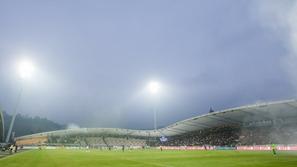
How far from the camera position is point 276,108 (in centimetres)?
6844

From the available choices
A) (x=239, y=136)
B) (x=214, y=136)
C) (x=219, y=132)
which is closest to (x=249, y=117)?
(x=239, y=136)

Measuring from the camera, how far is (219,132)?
10050 cm

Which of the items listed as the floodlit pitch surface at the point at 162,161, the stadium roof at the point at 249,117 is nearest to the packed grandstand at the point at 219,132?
the stadium roof at the point at 249,117

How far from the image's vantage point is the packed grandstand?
235ft

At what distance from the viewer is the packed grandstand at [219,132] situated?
71625 mm

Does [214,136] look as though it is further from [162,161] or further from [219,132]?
[162,161]

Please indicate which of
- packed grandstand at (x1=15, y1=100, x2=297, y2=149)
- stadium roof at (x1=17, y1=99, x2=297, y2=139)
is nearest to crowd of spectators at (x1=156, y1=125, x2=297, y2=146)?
packed grandstand at (x1=15, y1=100, x2=297, y2=149)

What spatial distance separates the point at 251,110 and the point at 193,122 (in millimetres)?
29277

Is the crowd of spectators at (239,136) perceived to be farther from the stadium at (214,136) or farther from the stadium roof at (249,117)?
the stadium roof at (249,117)

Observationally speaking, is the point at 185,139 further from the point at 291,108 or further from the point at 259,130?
the point at 291,108

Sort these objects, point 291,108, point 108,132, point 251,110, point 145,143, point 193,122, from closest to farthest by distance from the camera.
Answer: point 291,108 → point 251,110 → point 193,122 → point 108,132 → point 145,143

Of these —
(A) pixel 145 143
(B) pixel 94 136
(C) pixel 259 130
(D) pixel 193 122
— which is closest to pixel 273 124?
(C) pixel 259 130

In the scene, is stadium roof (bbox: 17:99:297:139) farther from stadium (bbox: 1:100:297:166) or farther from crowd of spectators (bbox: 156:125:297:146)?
crowd of spectators (bbox: 156:125:297:146)

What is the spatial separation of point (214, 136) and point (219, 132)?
7.77 feet
